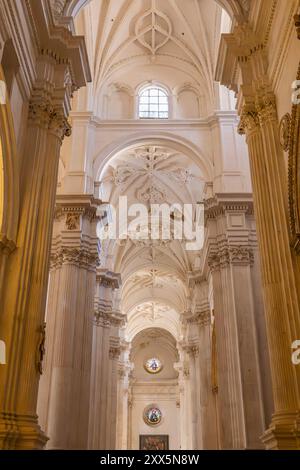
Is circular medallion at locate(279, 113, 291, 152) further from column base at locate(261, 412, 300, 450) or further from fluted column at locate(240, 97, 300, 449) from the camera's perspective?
column base at locate(261, 412, 300, 450)

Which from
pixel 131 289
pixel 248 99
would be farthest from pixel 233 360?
pixel 131 289

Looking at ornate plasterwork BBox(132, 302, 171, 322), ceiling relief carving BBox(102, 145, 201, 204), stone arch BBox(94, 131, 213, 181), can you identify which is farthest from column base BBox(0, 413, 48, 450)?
ornate plasterwork BBox(132, 302, 171, 322)

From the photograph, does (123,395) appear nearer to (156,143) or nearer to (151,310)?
(151,310)

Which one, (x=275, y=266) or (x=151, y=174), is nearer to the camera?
(x=275, y=266)

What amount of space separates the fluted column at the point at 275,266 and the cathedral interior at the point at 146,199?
0.03m

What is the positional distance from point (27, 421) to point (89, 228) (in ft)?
30.6

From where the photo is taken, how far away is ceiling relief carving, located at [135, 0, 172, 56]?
1809 centimetres

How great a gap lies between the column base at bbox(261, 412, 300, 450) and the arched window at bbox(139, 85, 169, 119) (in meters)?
13.4

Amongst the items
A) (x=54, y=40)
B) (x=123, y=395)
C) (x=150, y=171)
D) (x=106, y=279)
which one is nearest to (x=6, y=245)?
(x=54, y=40)

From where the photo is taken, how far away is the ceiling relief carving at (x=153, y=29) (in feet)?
59.4

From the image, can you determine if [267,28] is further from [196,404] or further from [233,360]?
[196,404]

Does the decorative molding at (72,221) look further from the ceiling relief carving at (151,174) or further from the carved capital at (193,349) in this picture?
the carved capital at (193,349)

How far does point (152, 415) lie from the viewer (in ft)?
140

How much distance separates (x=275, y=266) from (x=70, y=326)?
7.54 meters
